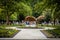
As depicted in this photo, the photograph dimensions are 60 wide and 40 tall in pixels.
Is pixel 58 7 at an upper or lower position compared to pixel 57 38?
Result: upper

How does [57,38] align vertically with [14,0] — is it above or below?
below

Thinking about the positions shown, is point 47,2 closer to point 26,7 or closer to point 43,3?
point 43,3

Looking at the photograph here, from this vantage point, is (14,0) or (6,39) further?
(14,0)

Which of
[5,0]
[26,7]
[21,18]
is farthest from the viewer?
[21,18]

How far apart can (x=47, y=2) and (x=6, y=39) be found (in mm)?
9015

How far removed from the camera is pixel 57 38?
21.1 m

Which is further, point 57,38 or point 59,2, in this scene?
point 59,2

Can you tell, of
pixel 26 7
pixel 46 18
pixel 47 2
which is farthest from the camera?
pixel 46 18

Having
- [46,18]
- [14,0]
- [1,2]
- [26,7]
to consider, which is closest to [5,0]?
[1,2]

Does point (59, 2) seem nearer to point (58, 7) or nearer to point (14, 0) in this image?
point (58, 7)

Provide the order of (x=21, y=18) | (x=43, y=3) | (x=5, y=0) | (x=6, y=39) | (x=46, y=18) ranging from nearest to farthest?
(x=6, y=39) → (x=5, y=0) → (x=43, y=3) → (x=46, y=18) → (x=21, y=18)

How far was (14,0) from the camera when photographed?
27.4 m

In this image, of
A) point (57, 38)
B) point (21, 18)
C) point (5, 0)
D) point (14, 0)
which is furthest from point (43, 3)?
point (21, 18)

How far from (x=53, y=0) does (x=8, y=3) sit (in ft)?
17.0
